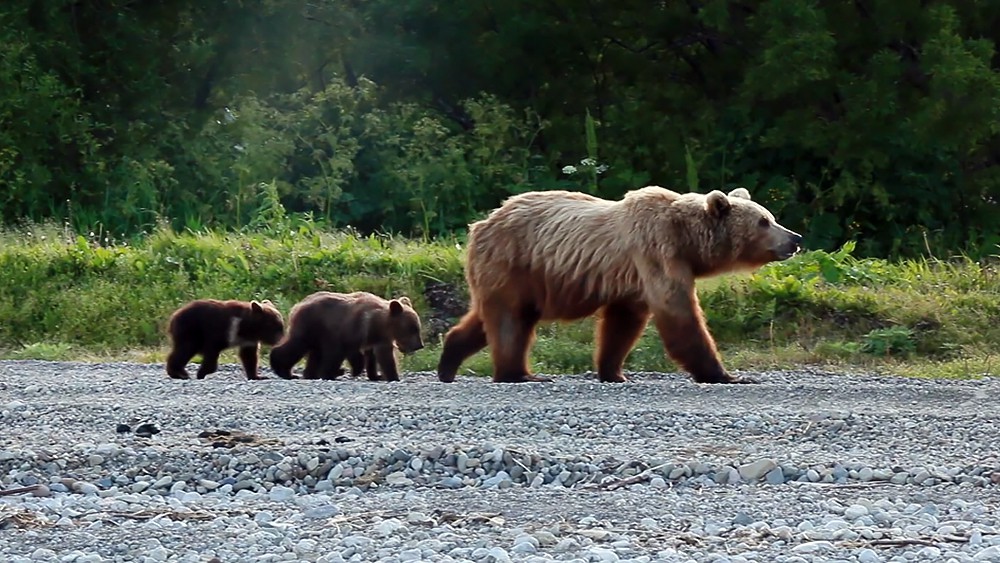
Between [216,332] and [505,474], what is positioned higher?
[216,332]

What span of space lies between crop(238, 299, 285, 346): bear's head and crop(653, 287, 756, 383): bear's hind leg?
3.02 m

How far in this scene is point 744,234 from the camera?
10.4 meters

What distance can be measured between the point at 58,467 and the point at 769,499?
309 centimetres

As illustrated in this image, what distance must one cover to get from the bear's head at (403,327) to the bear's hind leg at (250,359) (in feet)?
3.36

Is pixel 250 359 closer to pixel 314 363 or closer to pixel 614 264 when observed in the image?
pixel 314 363

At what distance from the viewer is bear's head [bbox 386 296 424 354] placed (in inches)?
445

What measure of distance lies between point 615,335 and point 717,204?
111 cm

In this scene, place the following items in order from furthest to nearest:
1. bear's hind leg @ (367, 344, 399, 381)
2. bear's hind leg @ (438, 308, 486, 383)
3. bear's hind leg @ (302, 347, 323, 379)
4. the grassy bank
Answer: the grassy bank < bear's hind leg @ (302, 347, 323, 379) < bear's hind leg @ (367, 344, 399, 381) < bear's hind leg @ (438, 308, 486, 383)

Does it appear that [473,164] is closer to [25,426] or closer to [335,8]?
[335,8]

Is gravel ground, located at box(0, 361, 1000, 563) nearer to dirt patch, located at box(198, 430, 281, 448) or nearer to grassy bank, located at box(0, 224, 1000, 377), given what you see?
dirt patch, located at box(198, 430, 281, 448)

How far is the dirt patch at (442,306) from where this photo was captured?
1346cm

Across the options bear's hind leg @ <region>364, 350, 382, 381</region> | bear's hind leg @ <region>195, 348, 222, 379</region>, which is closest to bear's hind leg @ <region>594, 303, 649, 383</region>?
bear's hind leg @ <region>364, 350, 382, 381</region>

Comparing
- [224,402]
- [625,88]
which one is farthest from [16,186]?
[224,402]

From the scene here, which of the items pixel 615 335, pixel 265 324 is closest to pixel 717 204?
pixel 615 335
